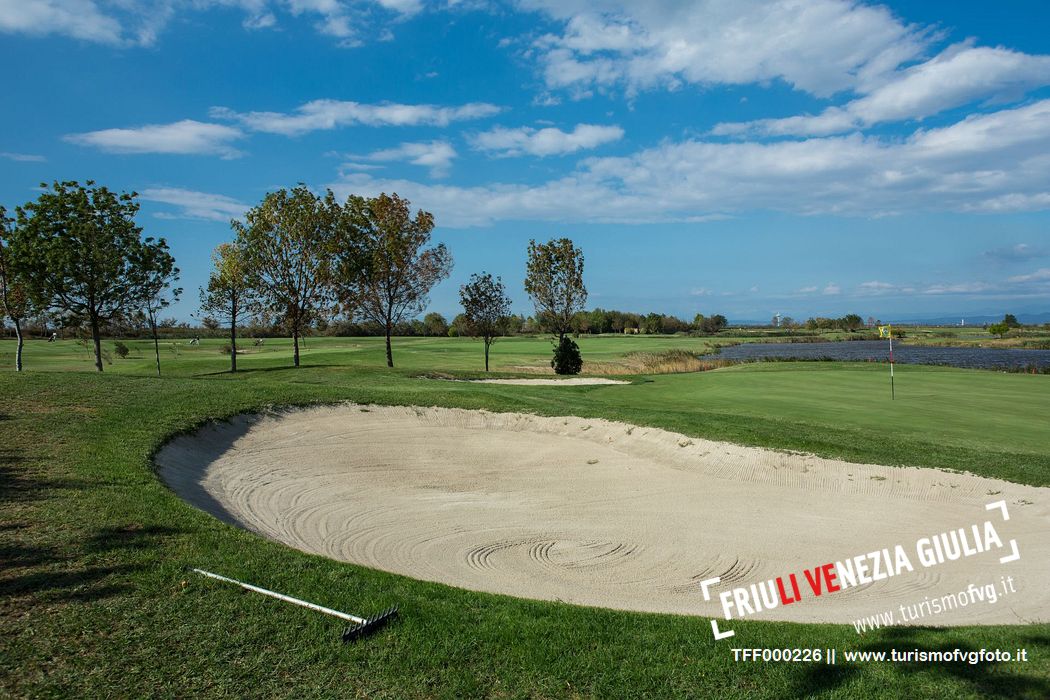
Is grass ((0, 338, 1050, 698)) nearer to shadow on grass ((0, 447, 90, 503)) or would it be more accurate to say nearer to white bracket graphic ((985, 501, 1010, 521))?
shadow on grass ((0, 447, 90, 503))

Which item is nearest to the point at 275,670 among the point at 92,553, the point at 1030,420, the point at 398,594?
the point at 398,594

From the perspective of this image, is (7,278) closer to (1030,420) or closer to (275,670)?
(275,670)

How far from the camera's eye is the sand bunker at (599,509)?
7930 mm

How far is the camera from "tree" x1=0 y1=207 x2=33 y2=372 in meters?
27.9

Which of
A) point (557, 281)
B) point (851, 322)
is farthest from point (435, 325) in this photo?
point (851, 322)

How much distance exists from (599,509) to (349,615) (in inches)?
250

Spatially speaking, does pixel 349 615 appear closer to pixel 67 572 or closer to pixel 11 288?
pixel 67 572

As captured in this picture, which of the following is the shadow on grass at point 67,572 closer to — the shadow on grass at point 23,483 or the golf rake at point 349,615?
the golf rake at point 349,615

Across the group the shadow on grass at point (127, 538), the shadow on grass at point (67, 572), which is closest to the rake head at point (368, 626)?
the shadow on grass at point (67, 572)

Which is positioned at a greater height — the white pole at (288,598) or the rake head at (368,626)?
the white pole at (288,598)

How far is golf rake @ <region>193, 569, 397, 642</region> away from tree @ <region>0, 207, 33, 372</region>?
2946 cm

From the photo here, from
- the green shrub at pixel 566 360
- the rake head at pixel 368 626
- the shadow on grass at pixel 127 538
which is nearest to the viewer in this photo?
the rake head at pixel 368 626

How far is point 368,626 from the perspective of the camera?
494 centimetres

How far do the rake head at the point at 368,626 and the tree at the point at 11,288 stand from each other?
100 feet
